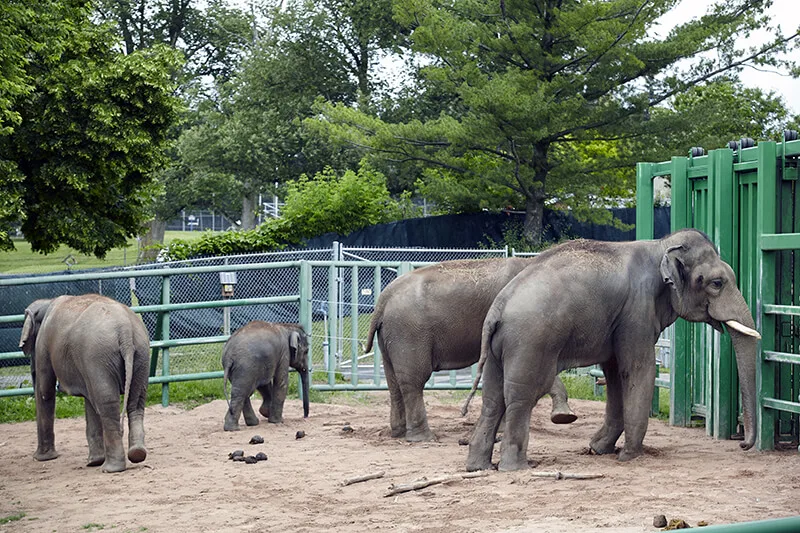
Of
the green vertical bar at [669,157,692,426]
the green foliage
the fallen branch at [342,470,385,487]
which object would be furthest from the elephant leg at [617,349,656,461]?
the green foliage

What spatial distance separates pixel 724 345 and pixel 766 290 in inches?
32.7

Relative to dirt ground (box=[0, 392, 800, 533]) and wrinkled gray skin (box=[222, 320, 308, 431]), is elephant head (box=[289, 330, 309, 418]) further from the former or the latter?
dirt ground (box=[0, 392, 800, 533])

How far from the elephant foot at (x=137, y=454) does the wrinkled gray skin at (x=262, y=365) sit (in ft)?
6.50

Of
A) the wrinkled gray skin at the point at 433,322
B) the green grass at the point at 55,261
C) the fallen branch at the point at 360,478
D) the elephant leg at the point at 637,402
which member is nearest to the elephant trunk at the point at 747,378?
the elephant leg at the point at 637,402

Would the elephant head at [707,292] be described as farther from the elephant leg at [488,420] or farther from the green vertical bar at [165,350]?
the green vertical bar at [165,350]

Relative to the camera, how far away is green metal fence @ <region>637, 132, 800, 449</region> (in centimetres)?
907

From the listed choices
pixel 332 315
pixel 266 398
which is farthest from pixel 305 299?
pixel 266 398

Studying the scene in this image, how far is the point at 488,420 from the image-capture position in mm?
8469

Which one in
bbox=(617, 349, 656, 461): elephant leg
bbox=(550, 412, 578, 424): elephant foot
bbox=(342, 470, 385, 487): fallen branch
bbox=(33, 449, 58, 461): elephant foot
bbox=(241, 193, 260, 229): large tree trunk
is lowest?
bbox=(33, 449, 58, 461): elephant foot

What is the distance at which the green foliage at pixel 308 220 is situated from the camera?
26.1m

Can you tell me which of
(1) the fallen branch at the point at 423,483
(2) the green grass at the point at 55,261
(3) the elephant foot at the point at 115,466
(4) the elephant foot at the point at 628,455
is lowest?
(3) the elephant foot at the point at 115,466

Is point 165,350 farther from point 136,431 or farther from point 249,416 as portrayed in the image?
point 136,431

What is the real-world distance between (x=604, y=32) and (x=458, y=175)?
25.1 feet

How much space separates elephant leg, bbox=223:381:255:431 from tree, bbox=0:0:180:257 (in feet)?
36.8
